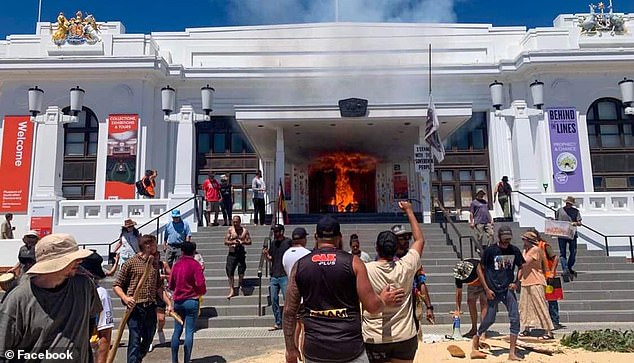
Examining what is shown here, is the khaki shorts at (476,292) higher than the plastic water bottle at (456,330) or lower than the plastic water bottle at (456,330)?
higher

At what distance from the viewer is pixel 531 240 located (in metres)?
6.92

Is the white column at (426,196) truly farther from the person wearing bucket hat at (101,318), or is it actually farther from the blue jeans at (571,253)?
the person wearing bucket hat at (101,318)

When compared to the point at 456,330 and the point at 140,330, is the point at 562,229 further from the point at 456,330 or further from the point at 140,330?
the point at 140,330

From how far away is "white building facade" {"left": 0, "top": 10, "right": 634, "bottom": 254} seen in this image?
19406mm

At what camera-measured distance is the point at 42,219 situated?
49.5ft

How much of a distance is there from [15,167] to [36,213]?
5970 mm

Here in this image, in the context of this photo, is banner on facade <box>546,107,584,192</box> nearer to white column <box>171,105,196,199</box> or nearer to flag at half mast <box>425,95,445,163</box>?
flag at half mast <box>425,95,445,163</box>

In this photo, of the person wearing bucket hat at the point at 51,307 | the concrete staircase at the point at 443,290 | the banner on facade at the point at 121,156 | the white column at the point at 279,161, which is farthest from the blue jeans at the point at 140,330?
the banner on facade at the point at 121,156

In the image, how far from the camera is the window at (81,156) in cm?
2036

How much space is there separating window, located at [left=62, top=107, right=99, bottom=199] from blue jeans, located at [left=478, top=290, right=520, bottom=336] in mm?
18652

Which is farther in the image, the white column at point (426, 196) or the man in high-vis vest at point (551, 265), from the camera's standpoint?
the white column at point (426, 196)

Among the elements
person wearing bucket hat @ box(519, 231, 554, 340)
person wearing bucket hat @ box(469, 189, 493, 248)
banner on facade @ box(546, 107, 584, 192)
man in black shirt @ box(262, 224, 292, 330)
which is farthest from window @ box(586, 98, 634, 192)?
man in black shirt @ box(262, 224, 292, 330)

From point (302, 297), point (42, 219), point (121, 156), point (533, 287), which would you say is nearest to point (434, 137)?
point (533, 287)

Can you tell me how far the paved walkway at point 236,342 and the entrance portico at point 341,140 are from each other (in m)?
7.18
